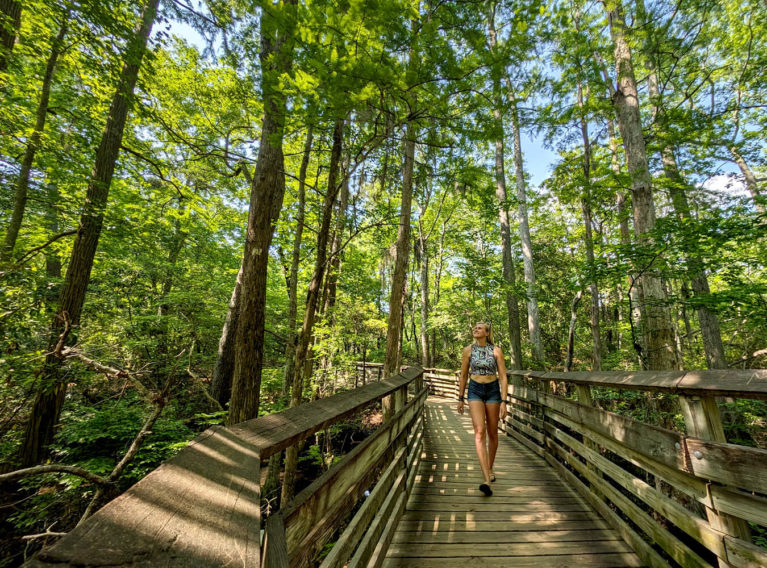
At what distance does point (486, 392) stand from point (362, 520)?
89.6 inches

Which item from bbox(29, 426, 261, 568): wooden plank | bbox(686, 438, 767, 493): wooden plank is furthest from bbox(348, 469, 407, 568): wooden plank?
bbox(686, 438, 767, 493): wooden plank

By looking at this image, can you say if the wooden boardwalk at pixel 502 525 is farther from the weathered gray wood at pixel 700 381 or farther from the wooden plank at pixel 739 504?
the weathered gray wood at pixel 700 381

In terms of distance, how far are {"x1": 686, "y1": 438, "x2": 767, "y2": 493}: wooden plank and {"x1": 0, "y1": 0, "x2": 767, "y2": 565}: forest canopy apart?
12.0 ft

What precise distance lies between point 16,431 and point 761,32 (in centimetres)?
2071

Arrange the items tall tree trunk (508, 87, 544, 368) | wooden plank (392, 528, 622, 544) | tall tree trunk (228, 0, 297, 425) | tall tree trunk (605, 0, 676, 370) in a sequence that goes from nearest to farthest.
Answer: wooden plank (392, 528, 622, 544) < tall tree trunk (228, 0, 297, 425) < tall tree trunk (605, 0, 676, 370) < tall tree trunk (508, 87, 544, 368)

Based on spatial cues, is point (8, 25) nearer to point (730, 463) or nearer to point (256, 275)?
point (256, 275)

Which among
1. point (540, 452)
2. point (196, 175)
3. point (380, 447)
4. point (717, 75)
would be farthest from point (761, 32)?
point (196, 175)

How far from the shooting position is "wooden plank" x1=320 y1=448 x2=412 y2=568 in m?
1.44

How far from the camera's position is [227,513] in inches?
29.8

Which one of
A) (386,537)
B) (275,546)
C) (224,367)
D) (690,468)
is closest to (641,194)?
(690,468)

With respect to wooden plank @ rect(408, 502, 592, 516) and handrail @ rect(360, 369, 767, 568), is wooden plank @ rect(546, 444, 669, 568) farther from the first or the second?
wooden plank @ rect(408, 502, 592, 516)

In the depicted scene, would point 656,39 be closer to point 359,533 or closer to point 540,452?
point 540,452

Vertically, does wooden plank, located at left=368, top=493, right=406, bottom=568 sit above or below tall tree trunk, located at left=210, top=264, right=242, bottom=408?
below

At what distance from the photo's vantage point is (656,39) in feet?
23.3
